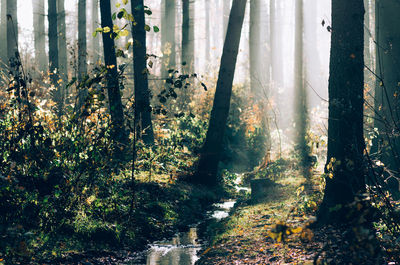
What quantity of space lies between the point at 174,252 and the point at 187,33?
13.1 m

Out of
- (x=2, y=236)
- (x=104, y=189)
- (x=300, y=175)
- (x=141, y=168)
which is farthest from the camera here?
(x=300, y=175)

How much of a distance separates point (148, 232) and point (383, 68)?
571 centimetres

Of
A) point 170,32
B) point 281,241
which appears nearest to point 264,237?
point 281,241

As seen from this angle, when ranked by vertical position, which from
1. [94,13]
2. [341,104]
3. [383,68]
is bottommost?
[341,104]

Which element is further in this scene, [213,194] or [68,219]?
[213,194]

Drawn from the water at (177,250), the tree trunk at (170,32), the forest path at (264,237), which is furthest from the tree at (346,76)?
the tree trunk at (170,32)

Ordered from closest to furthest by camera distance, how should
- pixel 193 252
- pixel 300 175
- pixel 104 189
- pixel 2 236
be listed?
1. pixel 2 236
2. pixel 193 252
3. pixel 104 189
4. pixel 300 175

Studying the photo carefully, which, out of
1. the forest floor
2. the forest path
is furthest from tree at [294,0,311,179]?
the forest floor

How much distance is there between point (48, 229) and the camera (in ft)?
19.2

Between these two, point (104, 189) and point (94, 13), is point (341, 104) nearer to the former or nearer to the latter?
point (104, 189)

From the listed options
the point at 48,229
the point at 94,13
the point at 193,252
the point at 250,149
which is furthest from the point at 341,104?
the point at 94,13

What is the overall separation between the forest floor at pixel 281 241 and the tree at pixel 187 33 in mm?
10662

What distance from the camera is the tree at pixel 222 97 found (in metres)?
10.5

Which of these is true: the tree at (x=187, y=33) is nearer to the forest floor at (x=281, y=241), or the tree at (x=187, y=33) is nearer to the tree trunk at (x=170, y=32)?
the tree trunk at (x=170, y=32)
